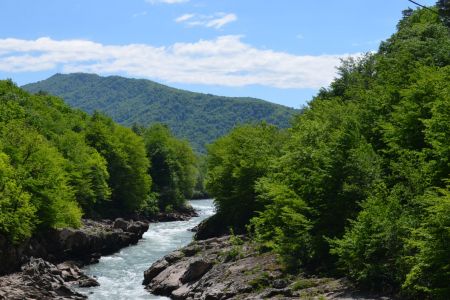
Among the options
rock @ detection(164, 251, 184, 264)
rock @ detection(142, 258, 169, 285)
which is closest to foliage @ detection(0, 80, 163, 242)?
rock @ detection(142, 258, 169, 285)

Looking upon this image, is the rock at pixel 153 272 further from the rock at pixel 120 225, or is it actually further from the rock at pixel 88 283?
the rock at pixel 120 225

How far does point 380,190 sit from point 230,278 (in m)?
12.3

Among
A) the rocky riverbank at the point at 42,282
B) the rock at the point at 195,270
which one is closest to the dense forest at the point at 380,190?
the rock at the point at 195,270

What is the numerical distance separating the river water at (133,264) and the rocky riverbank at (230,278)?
6.50 feet

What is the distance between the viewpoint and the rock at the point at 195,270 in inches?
1686

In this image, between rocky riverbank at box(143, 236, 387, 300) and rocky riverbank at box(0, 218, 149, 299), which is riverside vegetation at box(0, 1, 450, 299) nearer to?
rocky riverbank at box(143, 236, 387, 300)

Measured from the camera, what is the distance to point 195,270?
4306cm

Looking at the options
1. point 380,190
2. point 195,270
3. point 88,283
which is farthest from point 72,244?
point 380,190

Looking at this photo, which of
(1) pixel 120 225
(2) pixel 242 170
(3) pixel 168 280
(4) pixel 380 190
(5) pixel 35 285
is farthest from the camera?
(1) pixel 120 225

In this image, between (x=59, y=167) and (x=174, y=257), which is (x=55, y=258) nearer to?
(x=59, y=167)

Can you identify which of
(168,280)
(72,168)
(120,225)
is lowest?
(168,280)

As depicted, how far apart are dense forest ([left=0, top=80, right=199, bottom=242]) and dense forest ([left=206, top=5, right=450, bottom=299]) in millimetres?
20801

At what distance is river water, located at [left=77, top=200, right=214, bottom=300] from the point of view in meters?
43.8

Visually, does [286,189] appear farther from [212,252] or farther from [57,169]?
[57,169]
